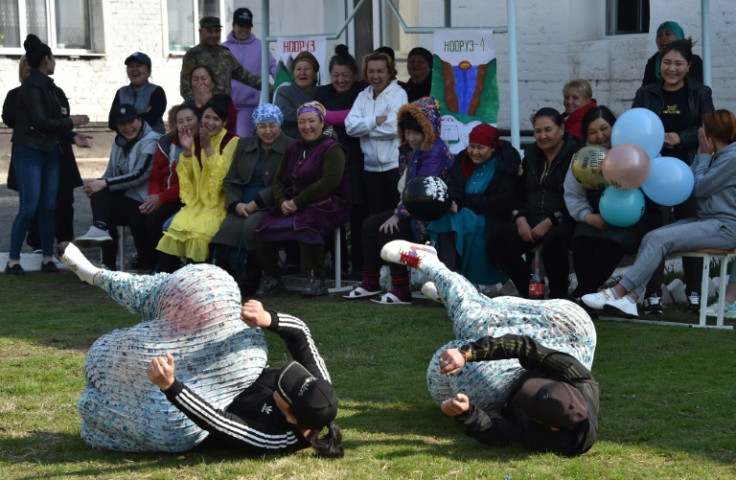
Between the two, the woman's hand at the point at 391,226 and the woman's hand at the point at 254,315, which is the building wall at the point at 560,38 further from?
the woman's hand at the point at 254,315

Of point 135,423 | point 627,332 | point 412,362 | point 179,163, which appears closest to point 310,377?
point 135,423

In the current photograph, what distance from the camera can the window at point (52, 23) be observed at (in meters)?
20.9

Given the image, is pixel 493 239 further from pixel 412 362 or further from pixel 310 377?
pixel 310 377

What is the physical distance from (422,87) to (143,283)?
520cm

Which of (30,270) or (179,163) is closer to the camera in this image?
(179,163)

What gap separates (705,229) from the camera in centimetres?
793

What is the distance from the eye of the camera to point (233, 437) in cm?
500

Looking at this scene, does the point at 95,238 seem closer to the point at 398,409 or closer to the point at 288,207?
the point at 288,207

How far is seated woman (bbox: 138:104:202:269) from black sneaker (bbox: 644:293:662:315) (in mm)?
4158

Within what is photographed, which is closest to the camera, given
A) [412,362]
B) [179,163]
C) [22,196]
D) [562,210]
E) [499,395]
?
[499,395]

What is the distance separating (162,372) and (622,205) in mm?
4254

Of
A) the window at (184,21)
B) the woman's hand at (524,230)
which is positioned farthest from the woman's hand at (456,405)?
the window at (184,21)

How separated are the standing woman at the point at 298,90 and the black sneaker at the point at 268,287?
1.61 m

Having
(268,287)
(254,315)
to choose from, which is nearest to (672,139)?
(268,287)
